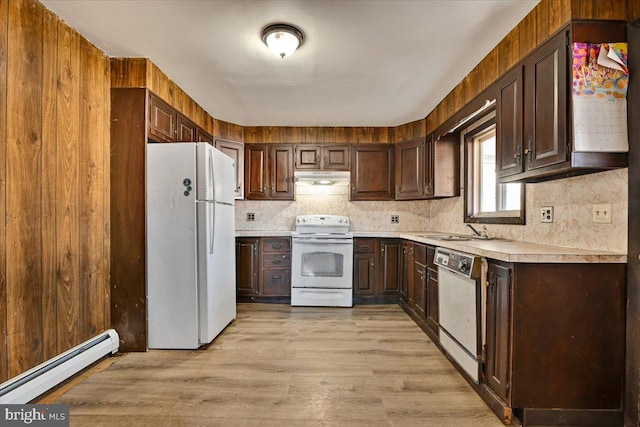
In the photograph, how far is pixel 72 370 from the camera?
2.04m

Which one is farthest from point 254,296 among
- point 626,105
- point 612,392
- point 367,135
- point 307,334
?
point 626,105

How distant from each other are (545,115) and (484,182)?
152 cm

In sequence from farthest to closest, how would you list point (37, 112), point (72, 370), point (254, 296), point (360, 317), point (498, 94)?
1. point (254, 296)
2. point (360, 317)
3. point (498, 94)
4. point (72, 370)
5. point (37, 112)

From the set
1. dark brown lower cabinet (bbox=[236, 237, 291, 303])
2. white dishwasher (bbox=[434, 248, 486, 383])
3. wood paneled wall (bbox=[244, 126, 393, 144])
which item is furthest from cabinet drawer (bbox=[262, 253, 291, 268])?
white dishwasher (bbox=[434, 248, 486, 383])

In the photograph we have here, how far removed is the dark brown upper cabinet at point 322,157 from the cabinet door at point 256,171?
0.46m

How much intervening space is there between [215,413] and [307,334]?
50.6 inches

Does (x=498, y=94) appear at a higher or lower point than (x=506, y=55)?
lower

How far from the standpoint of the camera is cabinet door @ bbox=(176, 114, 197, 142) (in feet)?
10.0

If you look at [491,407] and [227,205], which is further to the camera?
[227,205]

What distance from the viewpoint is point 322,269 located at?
3889 millimetres

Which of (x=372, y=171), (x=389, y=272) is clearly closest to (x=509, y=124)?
(x=372, y=171)

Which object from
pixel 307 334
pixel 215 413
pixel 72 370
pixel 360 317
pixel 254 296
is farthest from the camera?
pixel 254 296

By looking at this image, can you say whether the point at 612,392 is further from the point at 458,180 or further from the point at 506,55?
the point at 458,180

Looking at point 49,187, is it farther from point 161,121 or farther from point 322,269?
point 322,269
